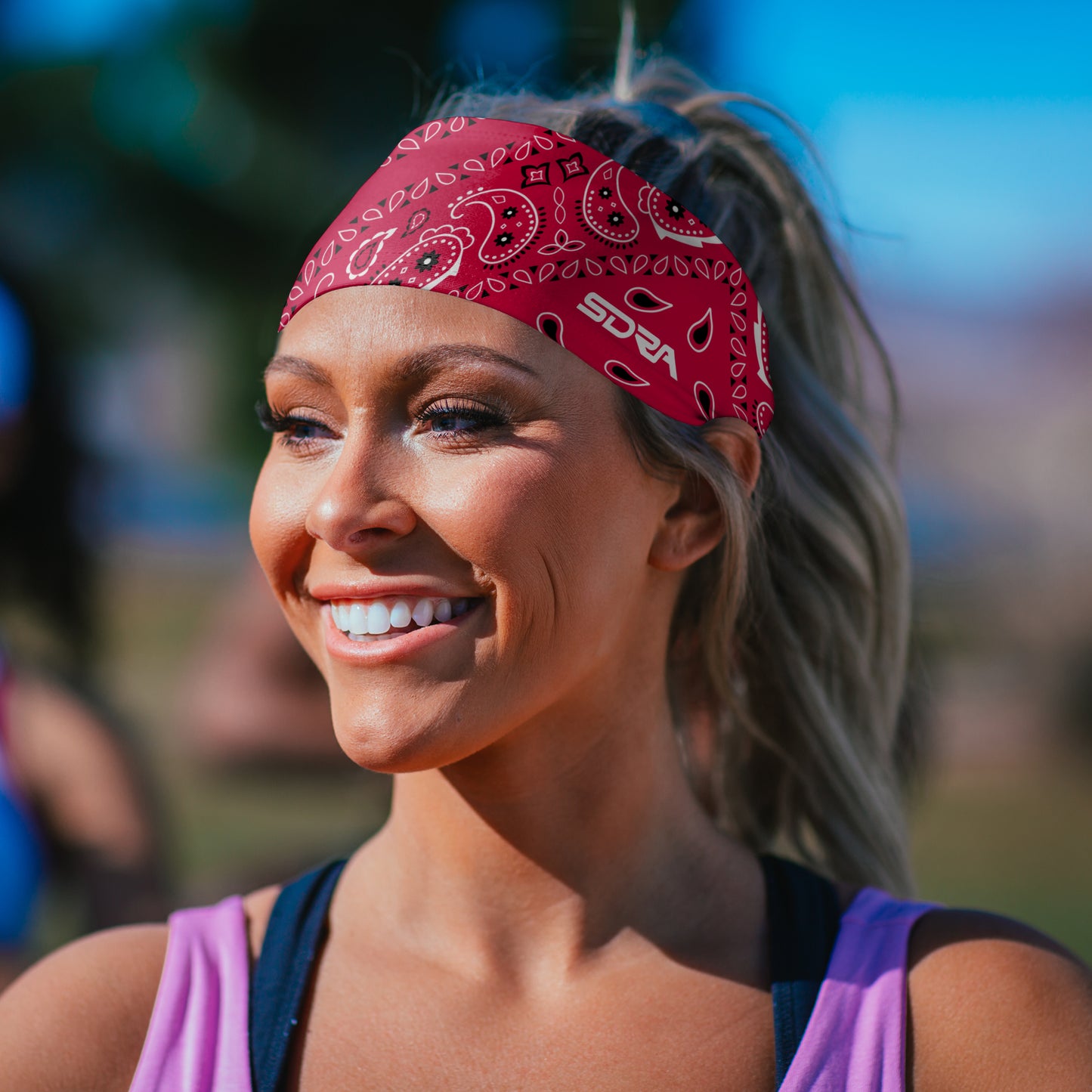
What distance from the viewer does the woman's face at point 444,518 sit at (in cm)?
182

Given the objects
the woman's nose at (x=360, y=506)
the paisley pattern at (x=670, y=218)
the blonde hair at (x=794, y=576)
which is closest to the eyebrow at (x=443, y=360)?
the woman's nose at (x=360, y=506)

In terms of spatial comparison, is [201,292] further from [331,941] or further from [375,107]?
[331,941]

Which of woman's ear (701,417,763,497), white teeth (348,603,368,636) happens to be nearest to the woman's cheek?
white teeth (348,603,368,636)

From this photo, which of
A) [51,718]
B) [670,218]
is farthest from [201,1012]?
[51,718]

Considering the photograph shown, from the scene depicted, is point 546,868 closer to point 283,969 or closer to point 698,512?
point 283,969

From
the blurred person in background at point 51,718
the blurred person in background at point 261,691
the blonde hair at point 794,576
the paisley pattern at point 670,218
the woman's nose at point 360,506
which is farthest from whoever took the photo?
the blurred person in background at point 261,691

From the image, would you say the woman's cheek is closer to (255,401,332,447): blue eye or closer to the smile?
(255,401,332,447): blue eye

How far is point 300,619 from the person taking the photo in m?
2.00

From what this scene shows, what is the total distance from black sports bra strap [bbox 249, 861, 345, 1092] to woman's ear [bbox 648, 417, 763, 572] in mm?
770

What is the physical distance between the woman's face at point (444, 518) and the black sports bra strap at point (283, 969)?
0.38 m

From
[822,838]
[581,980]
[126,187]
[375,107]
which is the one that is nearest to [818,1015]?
[581,980]

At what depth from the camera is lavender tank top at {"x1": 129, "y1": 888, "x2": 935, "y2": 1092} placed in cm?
183

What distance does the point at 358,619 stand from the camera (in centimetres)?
188

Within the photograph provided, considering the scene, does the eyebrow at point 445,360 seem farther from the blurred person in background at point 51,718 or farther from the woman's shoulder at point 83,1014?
the blurred person in background at point 51,718
